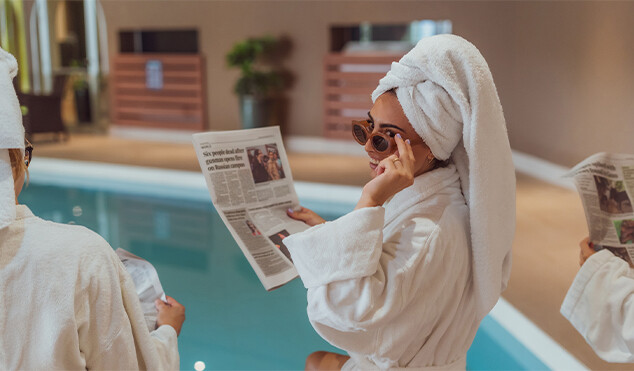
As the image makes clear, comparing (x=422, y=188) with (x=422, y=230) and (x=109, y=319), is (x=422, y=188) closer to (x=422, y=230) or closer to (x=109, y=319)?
(x=422, y=230)

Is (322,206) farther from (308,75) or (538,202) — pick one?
(308,75)

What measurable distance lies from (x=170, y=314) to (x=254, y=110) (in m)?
7.45

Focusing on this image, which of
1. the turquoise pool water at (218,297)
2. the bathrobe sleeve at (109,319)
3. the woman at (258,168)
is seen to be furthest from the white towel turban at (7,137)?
the turquoise pool water at (218,297)

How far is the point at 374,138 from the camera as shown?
4.22ft

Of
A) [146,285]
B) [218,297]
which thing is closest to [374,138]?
[146,285]

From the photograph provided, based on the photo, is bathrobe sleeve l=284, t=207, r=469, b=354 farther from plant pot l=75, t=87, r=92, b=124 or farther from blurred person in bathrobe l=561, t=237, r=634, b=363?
plant pot l=75, t=87, r=92, b=124

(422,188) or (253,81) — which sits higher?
(253,81)

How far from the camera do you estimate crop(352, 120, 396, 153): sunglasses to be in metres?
1.26

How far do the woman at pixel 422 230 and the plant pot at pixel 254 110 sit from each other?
7508mm

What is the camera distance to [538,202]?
5234 mm

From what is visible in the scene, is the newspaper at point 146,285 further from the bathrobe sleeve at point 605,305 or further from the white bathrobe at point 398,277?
the bathrobe sleeve at point 605,305

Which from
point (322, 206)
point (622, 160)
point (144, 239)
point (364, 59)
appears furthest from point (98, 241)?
point (364, 59)

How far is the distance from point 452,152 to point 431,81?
19 centimetres

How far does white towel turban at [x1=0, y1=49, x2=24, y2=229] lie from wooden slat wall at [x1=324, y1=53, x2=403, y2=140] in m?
7.59
